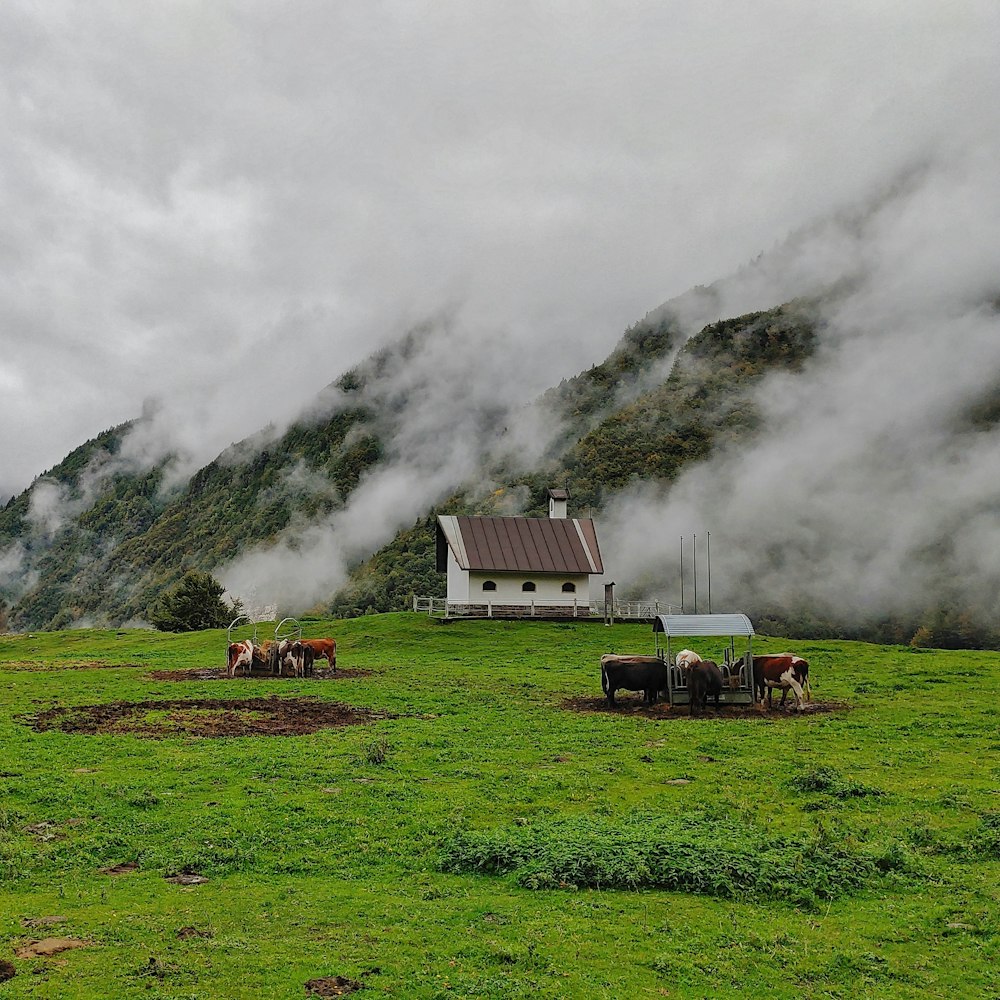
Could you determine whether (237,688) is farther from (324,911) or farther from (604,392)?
(604,392)

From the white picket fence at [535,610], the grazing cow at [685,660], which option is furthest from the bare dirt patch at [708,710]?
the white picket fence at [535,610]

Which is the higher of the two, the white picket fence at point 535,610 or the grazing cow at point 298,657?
the white picket fence at point 535,610

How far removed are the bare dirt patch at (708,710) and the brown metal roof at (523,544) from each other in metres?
29.8

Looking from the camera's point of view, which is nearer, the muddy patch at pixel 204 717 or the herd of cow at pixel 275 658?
the muddy patch at pixel 204 717

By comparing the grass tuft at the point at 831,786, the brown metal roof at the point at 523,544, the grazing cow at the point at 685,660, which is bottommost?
the grass tuft at the point at 831,786

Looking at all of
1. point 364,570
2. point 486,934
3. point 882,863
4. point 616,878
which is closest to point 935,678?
point 882,863

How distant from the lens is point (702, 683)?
22.4 meters

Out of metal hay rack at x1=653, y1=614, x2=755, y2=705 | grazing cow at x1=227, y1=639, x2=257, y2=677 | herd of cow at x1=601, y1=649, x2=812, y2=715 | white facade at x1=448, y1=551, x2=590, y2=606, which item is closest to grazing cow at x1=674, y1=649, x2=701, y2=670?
herd of cow at x1=601, y1=649, x2=812, y2=715

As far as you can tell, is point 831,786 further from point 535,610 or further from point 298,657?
point 535,610

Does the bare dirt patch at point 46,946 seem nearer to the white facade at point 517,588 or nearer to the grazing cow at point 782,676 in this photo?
the grazing cow at point 782,676

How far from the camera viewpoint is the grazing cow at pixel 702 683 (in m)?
22.3

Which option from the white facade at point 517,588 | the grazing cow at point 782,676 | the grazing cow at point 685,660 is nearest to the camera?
the grazing cow at point 782,676

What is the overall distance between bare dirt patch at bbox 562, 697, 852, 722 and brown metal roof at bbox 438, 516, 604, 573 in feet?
97.9

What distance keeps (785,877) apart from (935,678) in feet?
71.6
